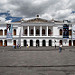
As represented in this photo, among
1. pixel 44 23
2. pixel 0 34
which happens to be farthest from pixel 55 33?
pixel 0 34

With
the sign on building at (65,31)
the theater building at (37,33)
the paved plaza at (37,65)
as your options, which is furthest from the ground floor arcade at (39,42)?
the paved plaza at (37,65)

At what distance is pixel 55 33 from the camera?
105 ft

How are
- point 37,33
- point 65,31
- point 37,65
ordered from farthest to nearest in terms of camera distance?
point 37,33 → point 65,31 → point 37,65

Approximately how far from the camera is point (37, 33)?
109ft

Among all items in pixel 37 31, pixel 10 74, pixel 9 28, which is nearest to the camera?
pixel 10 74

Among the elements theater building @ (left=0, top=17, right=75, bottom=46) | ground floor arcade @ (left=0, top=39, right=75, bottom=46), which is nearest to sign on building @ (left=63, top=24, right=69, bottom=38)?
theater building @ (left=0, top=17, right=75, bottom=46)

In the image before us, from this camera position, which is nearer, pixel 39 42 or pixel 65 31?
pixel 65 31

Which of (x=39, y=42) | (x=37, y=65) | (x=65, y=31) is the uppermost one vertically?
(x=65, y=31)

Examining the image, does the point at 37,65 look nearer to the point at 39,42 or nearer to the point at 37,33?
the point at 39,42

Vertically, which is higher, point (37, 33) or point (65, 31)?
point (65, 31)

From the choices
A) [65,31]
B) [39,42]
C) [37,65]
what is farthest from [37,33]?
[37,65]

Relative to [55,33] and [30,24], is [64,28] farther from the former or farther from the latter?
[30,24]

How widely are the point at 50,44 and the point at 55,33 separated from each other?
16.6ft

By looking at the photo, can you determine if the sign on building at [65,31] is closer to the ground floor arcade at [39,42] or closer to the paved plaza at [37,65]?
the ground floor arcade at [39,42]
